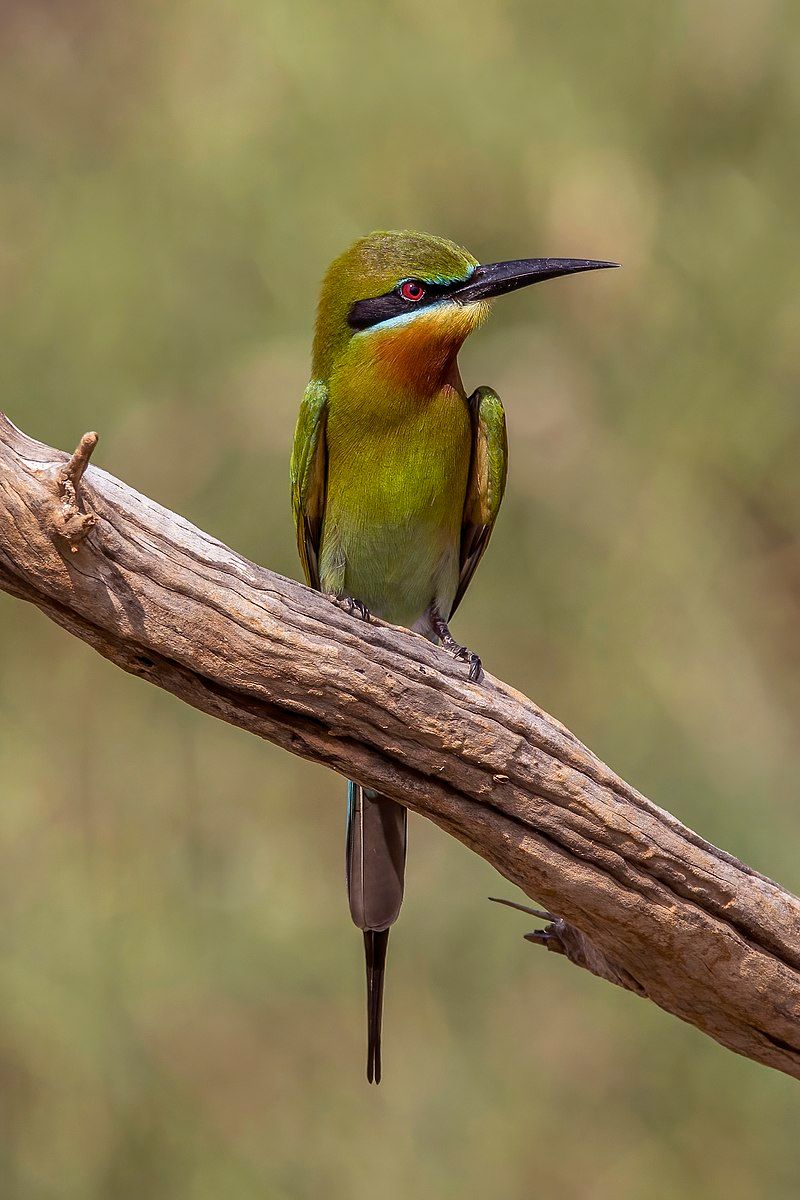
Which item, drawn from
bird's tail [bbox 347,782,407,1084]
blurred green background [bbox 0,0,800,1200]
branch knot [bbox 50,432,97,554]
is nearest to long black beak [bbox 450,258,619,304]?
bird's tail [bbox 347,782,407,1084]

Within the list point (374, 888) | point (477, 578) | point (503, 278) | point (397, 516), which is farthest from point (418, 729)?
point (477, 578)

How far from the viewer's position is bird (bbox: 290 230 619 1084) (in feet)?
8.13

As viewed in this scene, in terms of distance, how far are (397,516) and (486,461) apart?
0.69 feet

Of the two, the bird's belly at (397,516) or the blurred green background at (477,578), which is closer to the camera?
the bird's belly at (397,516)

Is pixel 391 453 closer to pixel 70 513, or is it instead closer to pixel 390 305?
pixel 390 305

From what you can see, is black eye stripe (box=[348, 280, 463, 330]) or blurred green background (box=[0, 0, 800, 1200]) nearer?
black eye stripe (box=[348, 280, 463, 330])

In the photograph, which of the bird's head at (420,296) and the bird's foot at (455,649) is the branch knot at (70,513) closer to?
the bird's foot at (455,649)

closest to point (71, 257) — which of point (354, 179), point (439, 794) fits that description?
point (354, 179)

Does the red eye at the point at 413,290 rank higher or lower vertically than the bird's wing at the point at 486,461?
higher

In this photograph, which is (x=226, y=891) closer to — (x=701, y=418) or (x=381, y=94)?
(x=701, y=418)

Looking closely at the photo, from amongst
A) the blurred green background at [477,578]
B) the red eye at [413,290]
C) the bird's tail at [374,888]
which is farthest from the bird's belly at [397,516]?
the blurred green background at [477,578]

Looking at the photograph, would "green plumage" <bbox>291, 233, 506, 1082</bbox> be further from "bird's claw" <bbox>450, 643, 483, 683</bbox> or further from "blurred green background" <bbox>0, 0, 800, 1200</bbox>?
"blurred green background" <bbox>0, 0, 800, 1200</bbox>

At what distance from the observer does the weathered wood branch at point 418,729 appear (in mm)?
1776

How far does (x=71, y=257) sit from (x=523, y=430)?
1.46 m
